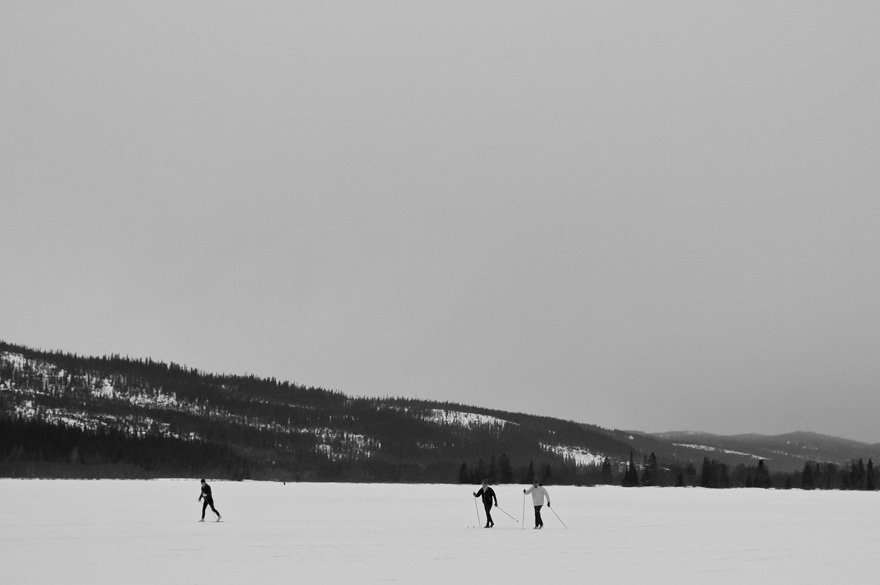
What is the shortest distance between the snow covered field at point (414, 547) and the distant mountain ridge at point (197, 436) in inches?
2550

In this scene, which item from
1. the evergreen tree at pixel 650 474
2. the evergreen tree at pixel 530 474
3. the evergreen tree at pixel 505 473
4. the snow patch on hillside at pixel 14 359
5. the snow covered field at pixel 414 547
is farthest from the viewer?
the snow patch on hillside at pixel 14 359

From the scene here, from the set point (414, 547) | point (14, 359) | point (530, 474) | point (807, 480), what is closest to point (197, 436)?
point (14, 359)

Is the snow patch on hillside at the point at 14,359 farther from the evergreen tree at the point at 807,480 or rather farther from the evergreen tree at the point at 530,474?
the evergreen tree at the point at 807,480

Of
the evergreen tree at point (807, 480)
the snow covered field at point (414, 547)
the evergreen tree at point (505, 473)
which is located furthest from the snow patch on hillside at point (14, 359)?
the snow covered field at point (414, 547)

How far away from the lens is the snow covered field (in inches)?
653

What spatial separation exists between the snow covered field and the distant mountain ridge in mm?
64770

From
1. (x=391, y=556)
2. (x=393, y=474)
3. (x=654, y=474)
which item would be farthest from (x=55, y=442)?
(x=391, y=556)

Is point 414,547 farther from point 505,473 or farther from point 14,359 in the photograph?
point 14,359

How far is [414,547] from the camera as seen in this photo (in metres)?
21.6

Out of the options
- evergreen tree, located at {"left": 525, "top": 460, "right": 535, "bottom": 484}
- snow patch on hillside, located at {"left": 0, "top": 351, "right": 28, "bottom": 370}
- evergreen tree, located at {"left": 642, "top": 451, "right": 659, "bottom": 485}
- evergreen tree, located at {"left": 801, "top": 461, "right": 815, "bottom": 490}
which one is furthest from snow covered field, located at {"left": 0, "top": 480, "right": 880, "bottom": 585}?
snow patch on hillside, located at {"left": 0, "top": 351, "right": 28, "bottom": 370}

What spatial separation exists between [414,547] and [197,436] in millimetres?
137910

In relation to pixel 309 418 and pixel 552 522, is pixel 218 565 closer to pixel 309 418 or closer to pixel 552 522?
pixel 552 522

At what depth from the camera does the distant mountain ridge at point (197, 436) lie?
356ft

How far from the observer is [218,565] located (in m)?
17.7
